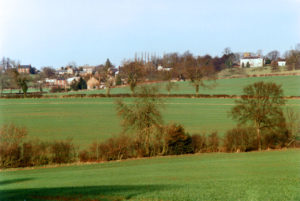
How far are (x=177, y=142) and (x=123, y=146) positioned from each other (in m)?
5.39

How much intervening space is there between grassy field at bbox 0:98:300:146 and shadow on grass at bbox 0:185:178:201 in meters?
24.1

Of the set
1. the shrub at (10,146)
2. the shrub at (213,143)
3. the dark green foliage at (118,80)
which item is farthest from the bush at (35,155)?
the dark green foliage at (118,80)

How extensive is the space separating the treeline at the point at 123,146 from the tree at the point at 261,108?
144 centimetres

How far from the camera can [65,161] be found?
3269cm

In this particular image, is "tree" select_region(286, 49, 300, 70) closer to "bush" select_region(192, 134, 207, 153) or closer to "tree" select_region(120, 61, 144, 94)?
"tree" select_region(120, 61, 144, 94)

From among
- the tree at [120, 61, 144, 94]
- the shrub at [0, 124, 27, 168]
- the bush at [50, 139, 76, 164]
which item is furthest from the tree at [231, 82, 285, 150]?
the tree at [120, 61, 144, 94]

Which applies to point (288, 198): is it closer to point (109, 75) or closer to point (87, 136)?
point (87, 136)

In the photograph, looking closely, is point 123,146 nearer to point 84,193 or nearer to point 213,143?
point 213,143

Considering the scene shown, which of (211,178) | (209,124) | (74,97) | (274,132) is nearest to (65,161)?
(211,178)

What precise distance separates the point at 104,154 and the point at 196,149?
9.12 m

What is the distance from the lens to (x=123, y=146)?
34.4m

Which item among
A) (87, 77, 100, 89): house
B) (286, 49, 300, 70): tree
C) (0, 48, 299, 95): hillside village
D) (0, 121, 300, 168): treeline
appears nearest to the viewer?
(0, 121, 300, 168): treeline

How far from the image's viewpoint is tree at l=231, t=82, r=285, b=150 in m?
40.4

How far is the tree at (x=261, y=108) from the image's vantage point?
40.4 m
